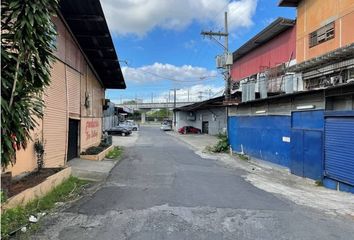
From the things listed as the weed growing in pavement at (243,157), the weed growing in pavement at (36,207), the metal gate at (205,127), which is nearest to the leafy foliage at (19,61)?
the weed growing in pavement at (36,207)

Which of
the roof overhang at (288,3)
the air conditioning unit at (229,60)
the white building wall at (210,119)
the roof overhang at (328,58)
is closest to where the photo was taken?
the roof overhang at (328,58)

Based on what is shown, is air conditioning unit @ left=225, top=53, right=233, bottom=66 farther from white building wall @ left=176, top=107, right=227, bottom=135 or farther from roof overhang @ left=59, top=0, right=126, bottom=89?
white building wall @ left=176, top=107, right=227, bottom=135

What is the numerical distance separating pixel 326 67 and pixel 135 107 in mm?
91966

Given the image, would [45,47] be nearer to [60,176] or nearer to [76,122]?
[60,176]

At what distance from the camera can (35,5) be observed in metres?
5.28

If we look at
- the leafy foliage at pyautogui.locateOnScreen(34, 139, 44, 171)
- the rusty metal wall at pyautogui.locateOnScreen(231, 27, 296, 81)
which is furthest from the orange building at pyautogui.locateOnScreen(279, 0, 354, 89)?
the leafy foliage at pyautogui.locateOnScreen(34, 139, 44, 171)

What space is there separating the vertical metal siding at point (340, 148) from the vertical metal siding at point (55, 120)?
33.3 feet

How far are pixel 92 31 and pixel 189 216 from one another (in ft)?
38.8

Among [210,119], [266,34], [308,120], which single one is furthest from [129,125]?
[308,120]

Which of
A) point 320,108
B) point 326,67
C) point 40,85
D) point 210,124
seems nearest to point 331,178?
point 320,108

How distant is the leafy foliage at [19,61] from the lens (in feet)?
17.1

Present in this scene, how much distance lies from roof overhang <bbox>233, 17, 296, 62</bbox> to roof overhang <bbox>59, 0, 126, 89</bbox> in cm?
1106

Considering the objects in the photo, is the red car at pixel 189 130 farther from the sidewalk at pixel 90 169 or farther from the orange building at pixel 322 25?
the sidewalk at pixel 90 169

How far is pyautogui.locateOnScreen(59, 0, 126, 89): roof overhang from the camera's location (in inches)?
605
